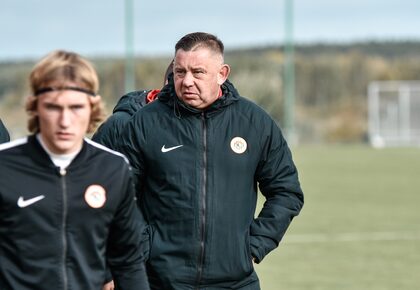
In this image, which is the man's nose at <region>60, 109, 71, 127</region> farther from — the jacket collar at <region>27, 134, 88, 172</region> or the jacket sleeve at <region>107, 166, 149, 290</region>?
the jacket sleeve at <region>107, 166, 149, 290</region>

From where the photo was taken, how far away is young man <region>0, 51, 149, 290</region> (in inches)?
162

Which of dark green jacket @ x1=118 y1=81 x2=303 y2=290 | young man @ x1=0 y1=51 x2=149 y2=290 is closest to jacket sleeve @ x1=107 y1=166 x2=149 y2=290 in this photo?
young man @ x1=0 y1=51 x2=149 y2=290

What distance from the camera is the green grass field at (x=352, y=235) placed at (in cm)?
1145

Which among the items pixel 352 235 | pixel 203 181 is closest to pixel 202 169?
pixel 203 181

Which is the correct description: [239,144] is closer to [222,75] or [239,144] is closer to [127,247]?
[222,75]

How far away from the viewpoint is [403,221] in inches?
676

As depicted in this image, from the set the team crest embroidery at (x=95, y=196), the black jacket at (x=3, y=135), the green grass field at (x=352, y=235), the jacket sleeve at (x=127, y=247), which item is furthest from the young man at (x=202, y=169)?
the green grass field at (x=352, y=235)

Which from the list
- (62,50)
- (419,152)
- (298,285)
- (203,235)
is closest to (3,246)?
(62,50)

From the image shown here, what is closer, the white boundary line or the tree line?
the white boundary line

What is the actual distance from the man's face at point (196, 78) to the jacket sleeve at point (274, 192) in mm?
351

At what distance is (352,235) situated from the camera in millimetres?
15461

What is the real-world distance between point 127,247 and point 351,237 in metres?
11.0

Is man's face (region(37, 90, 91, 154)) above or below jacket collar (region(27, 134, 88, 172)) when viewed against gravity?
above

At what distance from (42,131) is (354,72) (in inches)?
2238
